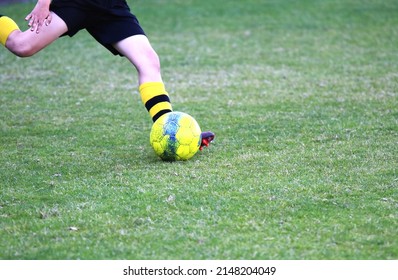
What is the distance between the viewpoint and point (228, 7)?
17.2m

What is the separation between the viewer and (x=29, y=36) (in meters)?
6.12

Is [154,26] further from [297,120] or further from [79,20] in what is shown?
[79,20]

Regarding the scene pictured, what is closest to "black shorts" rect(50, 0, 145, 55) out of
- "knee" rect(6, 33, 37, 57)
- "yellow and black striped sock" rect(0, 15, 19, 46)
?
"knee" rect(6, 33, 37, 57)

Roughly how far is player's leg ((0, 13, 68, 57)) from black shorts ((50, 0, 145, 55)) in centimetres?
8

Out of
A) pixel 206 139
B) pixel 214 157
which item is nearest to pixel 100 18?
pixel 206 139

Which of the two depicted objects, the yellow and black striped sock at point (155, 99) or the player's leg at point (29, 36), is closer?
the player's leg at point (29, 36)

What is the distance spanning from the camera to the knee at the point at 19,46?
20.1 ft

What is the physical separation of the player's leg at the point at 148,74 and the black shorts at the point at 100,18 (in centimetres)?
9

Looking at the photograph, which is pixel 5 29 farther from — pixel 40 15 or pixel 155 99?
pixel 155 99

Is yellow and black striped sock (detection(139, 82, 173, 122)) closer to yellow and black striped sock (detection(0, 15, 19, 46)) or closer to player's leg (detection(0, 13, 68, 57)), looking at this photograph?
player's leg (detection(0, 13, 68, 57))

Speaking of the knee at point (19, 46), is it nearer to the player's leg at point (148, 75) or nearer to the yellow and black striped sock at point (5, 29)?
the yellow and black striped sock at point (5, 29)

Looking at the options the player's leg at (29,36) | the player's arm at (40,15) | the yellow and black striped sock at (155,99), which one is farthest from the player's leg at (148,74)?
the player's arm at (40,15)

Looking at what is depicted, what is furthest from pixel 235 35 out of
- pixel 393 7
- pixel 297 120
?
pixel 297 120

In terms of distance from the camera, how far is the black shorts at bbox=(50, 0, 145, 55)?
20.0 feet
